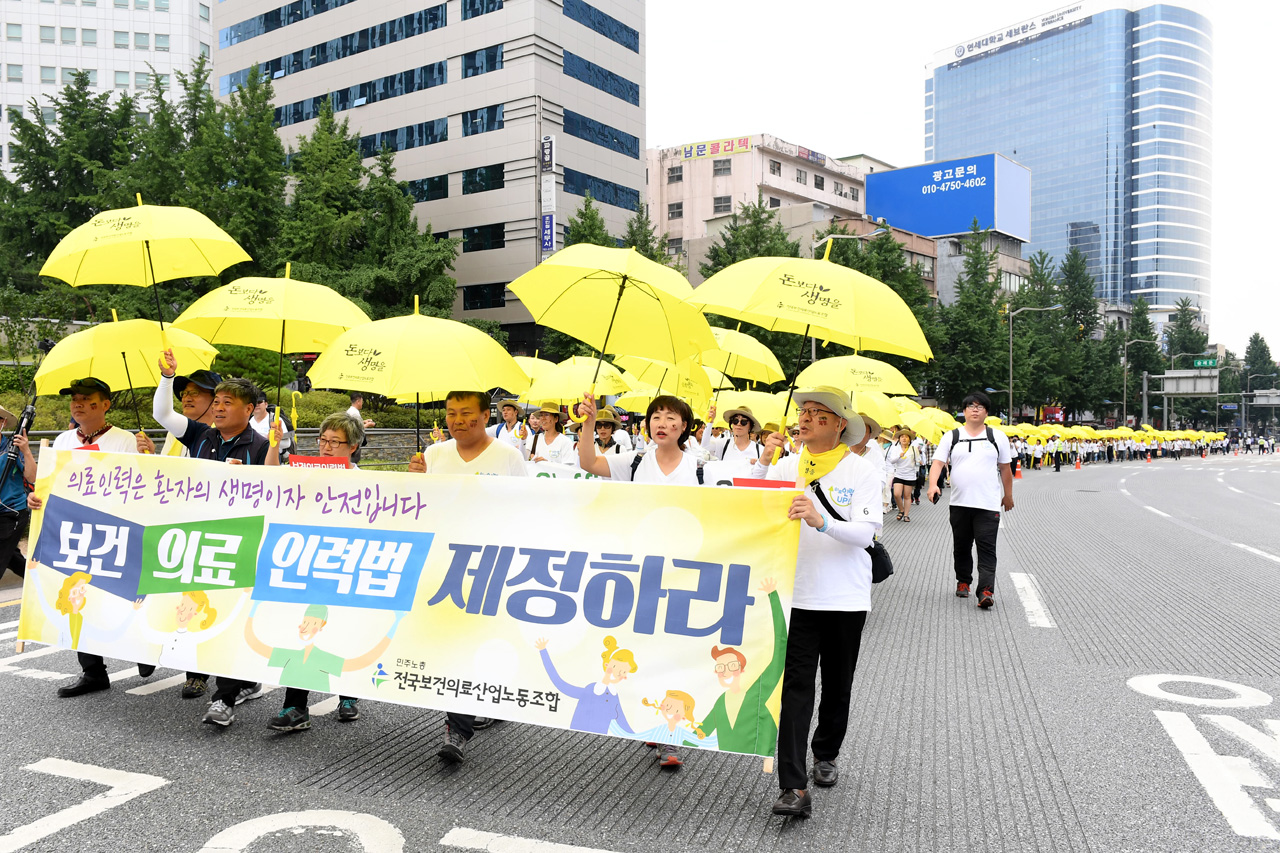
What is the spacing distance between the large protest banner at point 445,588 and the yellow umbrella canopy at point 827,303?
4.23 ft

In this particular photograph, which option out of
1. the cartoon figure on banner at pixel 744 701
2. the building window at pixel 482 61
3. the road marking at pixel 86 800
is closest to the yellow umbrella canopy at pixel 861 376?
the cartoon figure on banner at pixel 744 701

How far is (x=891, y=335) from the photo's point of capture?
478cm

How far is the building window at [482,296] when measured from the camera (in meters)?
47.6

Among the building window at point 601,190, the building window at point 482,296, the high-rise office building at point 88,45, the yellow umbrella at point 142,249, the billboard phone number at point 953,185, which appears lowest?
the yellow umbrella at point 142,249

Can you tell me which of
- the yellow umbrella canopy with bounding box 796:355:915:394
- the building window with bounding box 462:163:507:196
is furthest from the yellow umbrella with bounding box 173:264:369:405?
the building window with bounding box 462:163:507:196

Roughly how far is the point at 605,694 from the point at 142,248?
17.1ft

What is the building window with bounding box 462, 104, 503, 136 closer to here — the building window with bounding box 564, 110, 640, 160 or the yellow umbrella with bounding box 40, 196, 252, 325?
the building window with bounding box 564, 110, 640, 160

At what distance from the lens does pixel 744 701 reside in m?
3.83

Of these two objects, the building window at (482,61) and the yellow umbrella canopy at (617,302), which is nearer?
the yellow umbrella canopy at (617,302)

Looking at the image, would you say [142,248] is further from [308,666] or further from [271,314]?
[308,666]

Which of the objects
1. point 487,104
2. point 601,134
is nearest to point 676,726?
point 487,104

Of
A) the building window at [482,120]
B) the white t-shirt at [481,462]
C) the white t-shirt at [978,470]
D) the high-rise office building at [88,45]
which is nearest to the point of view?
the white t-shirt at [481,462]

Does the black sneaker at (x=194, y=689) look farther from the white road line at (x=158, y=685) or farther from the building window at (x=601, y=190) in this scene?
the building window at (x=601, y=190)

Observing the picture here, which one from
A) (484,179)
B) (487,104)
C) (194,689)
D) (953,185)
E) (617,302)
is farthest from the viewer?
(953,185)
